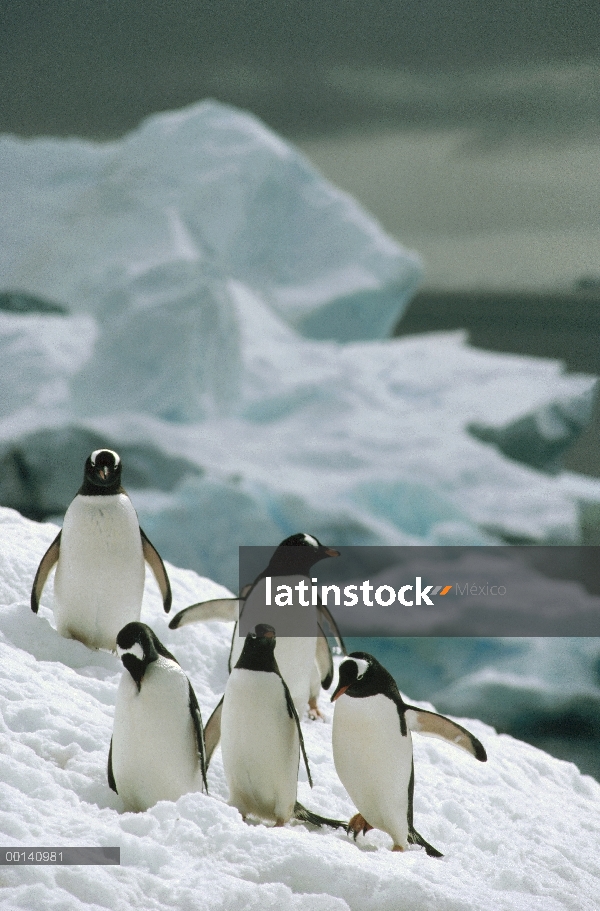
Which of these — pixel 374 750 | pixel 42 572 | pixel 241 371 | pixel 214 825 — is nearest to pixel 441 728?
pixel 374 750

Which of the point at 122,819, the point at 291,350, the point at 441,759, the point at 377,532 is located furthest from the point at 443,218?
the point at 122,819

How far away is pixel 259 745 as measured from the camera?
5.00 ft

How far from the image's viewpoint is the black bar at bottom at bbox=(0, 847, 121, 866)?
1.26 metres

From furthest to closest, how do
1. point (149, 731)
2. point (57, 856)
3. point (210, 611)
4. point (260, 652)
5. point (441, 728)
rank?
point (210, 611), point (441, 728), point (260, 652), point (149, 731), point (57, 856)

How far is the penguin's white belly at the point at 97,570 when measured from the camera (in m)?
1.88

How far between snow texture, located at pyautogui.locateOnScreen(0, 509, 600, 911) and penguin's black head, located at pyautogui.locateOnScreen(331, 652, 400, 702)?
23 cm

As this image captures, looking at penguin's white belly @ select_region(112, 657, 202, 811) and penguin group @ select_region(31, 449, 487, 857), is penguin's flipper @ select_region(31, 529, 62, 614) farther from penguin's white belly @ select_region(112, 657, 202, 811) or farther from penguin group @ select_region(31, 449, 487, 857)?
penguin's white belly @ select_region(112, 657, 202, 811)

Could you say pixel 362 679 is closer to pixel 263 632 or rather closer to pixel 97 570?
pixel 263 632

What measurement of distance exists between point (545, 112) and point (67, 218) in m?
3.59

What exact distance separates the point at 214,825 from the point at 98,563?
26.0 inches

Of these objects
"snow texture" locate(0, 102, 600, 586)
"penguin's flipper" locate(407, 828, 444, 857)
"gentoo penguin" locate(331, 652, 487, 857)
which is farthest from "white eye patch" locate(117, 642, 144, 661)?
"snow texture" locate(0, 102, 600, 586)

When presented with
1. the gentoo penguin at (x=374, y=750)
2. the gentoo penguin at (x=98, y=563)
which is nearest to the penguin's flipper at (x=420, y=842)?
the gentoo penguin at (x=374, y=750)

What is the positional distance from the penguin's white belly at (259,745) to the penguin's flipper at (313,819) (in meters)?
0.05

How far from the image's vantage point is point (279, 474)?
6344 mm
